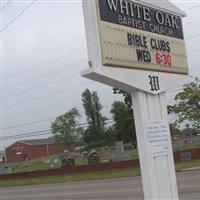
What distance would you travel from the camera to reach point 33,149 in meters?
156

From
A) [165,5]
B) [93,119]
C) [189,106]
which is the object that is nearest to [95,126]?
[93,119]

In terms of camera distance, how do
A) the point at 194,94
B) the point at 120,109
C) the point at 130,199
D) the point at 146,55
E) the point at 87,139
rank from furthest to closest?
the point at 87,139
the point at 120,109
the point at 194,94
the point at 130,199
the point at 146,55

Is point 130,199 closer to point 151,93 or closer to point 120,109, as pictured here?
point 151,93

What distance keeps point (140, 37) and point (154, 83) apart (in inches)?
33.8

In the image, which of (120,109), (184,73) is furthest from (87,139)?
(184,73)

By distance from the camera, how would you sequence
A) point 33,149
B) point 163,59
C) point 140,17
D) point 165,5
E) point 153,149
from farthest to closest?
1. point 33,149
2. point 165,5
3. point 163,59
4. point 140,17
5. point 153,149

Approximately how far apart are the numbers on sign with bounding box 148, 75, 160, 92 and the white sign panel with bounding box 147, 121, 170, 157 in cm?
62

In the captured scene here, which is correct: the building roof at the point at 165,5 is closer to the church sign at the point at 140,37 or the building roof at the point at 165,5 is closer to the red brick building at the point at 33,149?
the church sign at the point at 140,37

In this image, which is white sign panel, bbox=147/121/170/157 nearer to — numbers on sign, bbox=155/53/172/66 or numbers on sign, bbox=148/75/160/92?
numbers on sign, bbox=148/75/160/92

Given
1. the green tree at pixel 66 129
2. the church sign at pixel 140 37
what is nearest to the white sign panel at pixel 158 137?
the church sign at pixel 140 37

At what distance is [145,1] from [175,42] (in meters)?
1.18

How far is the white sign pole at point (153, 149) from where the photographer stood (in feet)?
29.3

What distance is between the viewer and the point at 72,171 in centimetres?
5275

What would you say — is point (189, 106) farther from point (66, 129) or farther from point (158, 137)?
point (66, 129)
